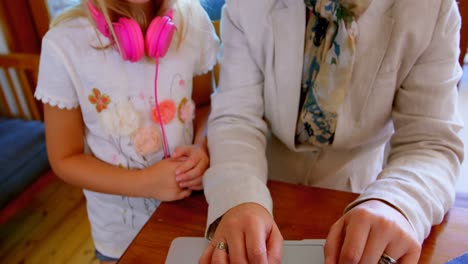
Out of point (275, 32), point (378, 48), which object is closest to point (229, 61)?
point (275, 32)

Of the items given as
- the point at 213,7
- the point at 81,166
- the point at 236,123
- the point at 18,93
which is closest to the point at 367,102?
the point at 236,123

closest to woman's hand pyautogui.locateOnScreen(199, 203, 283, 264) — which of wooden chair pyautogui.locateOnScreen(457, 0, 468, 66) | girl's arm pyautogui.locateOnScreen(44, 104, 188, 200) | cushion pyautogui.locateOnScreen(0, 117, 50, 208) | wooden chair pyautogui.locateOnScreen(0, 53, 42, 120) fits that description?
girl's arm pyautogui.locateOnScreen(44, 104, 188, 200)

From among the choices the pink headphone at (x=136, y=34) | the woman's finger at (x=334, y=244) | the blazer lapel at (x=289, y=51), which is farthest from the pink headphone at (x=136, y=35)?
the woman's finger at (x=334, y=244)

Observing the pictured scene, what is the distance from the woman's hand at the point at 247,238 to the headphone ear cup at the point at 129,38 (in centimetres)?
34

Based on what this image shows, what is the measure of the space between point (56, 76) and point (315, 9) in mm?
493

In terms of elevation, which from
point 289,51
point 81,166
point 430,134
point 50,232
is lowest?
point 50,232

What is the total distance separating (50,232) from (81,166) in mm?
1115

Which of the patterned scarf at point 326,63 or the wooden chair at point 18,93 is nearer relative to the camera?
the patterned scarf at point 326,63

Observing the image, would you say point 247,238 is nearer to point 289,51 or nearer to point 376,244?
point 376,244

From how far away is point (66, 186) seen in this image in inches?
77.1

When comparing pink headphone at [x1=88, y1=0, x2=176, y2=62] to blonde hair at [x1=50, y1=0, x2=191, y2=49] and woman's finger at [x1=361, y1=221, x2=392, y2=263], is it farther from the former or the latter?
woman's finger at [x1=361, y1=221, x2=392, y2=263]

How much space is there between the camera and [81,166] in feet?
2.52

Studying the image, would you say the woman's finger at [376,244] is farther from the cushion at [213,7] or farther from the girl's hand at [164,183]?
the cushion at [213,7]

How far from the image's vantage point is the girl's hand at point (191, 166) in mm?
684
